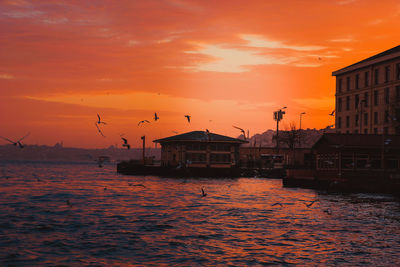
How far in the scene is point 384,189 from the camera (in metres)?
55.1

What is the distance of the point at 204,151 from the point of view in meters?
105

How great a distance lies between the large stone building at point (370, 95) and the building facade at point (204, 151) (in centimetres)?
2552

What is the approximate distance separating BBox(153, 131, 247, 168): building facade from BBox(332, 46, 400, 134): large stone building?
25.5m

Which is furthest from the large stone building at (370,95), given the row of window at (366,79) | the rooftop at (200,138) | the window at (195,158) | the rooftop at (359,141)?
the window at (195,158)

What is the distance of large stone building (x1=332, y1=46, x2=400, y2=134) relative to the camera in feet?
288

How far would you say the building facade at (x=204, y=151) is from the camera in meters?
104

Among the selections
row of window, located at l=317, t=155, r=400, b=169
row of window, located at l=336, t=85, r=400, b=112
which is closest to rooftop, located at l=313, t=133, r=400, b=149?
row of window, located at l=317, t=155, r=400, b=169

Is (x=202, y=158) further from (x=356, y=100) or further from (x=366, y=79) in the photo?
(x=366, y=79)

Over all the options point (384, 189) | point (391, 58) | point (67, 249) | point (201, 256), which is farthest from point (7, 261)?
point (391, 58)

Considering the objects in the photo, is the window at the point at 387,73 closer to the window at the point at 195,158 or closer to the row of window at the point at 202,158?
the row of window at the point at 202,158

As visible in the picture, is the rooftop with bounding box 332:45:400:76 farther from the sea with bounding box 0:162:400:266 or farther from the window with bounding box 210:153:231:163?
the sea with bounding box 0:162:400:266

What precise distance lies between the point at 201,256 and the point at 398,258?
27.6 feet

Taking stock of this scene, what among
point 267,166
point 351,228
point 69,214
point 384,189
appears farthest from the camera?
point 267,166

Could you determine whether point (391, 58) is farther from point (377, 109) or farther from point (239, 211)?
point (239, 211)
